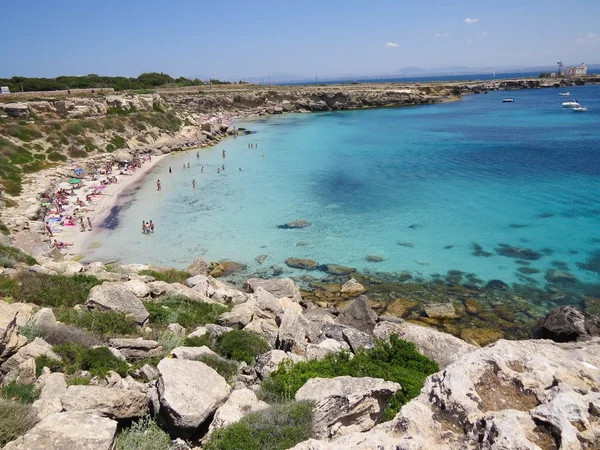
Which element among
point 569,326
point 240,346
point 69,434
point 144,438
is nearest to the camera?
point 69,434

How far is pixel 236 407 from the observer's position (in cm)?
644

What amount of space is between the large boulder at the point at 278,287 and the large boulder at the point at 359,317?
291 centimetres

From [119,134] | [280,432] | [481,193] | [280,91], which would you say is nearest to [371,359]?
[280,432]

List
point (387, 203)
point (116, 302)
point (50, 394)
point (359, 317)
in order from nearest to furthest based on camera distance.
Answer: point (50, 394), point (116, 302), point (359, 317), point (387, 203)

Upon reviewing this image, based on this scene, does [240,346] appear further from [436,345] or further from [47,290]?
[47,290]

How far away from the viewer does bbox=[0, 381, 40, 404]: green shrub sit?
20.4ft

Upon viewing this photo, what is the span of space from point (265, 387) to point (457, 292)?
43.2ft

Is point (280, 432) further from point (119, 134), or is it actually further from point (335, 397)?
point (119, 134)

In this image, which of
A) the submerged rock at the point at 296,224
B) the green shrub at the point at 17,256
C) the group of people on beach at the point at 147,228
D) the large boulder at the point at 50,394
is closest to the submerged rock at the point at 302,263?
the submerged rock at the point at 296,224

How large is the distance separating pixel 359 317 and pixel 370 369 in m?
6.71

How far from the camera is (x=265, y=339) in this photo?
10938 mm

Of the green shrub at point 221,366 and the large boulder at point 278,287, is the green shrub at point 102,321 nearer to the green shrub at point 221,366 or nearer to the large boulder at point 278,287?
the green shrub at point 221,366

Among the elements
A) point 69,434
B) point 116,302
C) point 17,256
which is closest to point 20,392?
point 69,434

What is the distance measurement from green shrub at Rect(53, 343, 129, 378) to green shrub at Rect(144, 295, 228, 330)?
3.06 m
